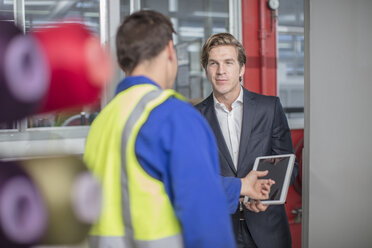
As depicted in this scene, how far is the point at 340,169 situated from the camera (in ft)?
7.08

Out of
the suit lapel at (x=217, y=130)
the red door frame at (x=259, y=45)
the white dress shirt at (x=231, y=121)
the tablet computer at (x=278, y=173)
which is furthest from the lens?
the red door frame at (x=259, y=45)

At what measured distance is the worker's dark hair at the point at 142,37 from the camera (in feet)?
3.08

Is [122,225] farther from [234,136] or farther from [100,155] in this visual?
[234,136]

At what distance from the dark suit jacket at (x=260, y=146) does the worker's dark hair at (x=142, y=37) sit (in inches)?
43.4

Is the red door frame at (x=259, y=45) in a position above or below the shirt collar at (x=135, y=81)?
above

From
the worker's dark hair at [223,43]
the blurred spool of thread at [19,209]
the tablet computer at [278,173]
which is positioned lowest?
the tablet computer at [278,173]

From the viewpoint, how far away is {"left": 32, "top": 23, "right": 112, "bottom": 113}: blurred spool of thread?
0.37m

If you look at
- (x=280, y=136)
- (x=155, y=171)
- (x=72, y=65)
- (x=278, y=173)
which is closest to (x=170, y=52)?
(x=155, y=171)

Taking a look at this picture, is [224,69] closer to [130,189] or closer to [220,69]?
[220,69]

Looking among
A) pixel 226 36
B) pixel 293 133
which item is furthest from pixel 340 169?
pixel 293 133

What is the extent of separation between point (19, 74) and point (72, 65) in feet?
0.16

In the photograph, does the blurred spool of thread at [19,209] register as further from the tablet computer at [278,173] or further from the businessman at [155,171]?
the tablet computer at [278,173]

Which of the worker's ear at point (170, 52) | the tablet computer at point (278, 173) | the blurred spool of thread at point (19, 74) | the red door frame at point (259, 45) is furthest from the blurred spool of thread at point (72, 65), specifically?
the red door frame at point (259, 45)

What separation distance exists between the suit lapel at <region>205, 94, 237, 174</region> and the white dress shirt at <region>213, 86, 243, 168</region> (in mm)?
38
